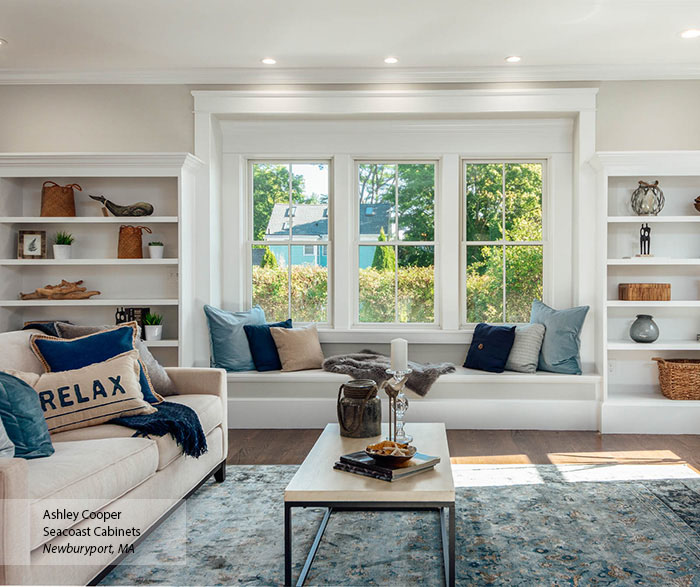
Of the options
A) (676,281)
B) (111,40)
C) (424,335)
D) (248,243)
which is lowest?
(424,335)

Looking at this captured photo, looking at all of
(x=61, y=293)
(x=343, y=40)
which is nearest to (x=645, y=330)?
(x=343, y=40)

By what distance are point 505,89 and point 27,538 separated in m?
4.45

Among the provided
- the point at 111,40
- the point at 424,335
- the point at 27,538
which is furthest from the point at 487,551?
the point at 111,40

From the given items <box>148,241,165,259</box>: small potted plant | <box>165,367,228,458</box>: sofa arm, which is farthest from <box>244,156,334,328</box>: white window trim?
<box>165,367,228,458</box>: sofa arm

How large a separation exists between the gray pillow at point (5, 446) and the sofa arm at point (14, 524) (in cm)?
25

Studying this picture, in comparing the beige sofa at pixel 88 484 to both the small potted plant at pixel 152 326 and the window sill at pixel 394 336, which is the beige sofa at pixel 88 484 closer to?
the small potted plant at pixel 152 326

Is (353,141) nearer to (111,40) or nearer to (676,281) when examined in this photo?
(111,40)

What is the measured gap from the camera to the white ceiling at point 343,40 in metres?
3.80

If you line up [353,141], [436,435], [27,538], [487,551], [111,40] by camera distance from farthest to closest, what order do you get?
[353,141] → [111,40] → [436,435] → [487,551] → [27,538]

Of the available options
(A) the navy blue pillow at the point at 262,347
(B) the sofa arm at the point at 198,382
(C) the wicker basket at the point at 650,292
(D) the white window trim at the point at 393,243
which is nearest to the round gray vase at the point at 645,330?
(C) the wicker basket at the point at 650,292

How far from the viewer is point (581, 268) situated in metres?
4.99

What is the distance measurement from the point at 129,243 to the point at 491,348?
2918 mm

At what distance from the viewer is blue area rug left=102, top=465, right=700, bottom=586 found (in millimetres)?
2396

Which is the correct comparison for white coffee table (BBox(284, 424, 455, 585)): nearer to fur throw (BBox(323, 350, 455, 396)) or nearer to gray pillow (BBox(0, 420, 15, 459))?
gray pillow (BBox(0, 420, 15, 459))
